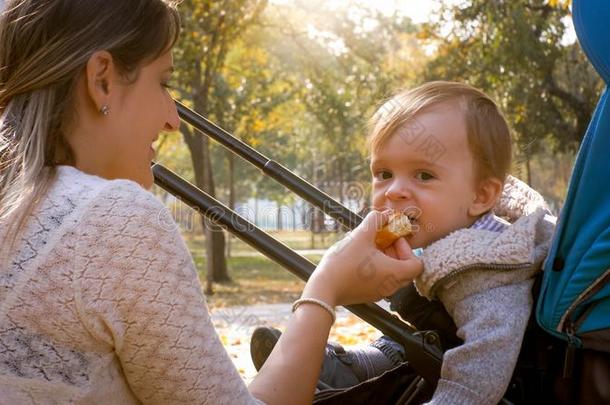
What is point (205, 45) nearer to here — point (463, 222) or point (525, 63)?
point (525, 63)

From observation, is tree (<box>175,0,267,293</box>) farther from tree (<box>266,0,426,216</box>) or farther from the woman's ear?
the woman's ear

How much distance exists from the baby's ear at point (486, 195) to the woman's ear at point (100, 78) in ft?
3.54

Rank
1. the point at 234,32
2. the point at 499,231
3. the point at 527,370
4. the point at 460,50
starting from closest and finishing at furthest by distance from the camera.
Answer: the point at 527,370, the point at 499,231, the point at 234,32, the point at 460,50

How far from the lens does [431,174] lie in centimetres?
211

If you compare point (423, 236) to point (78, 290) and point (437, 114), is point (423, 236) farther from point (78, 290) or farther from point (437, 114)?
point (78, 290)

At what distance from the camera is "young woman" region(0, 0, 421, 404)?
1.39 meters

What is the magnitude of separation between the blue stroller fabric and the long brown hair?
99cm

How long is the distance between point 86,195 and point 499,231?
3.77 ft

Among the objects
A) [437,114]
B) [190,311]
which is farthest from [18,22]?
[437,114]

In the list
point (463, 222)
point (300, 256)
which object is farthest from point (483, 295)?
point (300, 256)

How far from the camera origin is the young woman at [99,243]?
139 cm

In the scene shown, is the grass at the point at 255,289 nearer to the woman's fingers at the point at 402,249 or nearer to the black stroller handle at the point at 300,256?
the black stroller handle at the point at 300,256

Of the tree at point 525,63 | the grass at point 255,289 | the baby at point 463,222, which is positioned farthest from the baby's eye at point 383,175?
the tree at point 525,63

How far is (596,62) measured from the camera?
65.5 inches
